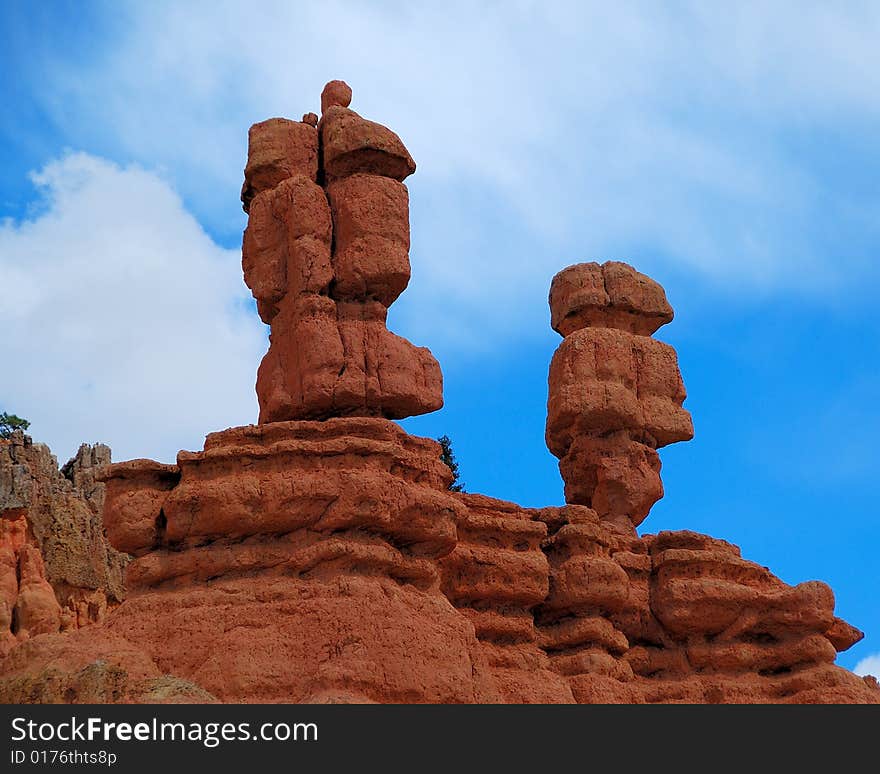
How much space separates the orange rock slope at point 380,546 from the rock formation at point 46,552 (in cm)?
1225

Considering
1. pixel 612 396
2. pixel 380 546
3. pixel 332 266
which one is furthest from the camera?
pixel 612 396

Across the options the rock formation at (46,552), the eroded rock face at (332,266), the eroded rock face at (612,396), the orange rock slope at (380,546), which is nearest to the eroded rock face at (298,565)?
the orange rock slope at (380,546)

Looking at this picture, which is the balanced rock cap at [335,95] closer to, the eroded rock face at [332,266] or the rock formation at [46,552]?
the eroded rock face at [332,266]

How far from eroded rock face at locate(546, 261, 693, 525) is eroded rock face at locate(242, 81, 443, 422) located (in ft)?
13.0

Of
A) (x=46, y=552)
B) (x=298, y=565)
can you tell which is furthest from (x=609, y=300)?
(x=46, y=552)

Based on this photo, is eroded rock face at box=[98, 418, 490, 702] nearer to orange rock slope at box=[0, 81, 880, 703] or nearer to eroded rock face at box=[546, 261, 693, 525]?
orange rock slope at box=[0, 81, 880, 703]

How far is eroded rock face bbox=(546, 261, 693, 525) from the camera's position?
2195cm

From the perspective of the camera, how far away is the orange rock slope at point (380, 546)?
15.6 m

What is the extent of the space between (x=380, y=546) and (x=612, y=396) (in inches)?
255

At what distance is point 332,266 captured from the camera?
18.8 metres

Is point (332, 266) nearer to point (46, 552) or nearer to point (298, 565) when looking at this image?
point (298, 565)
